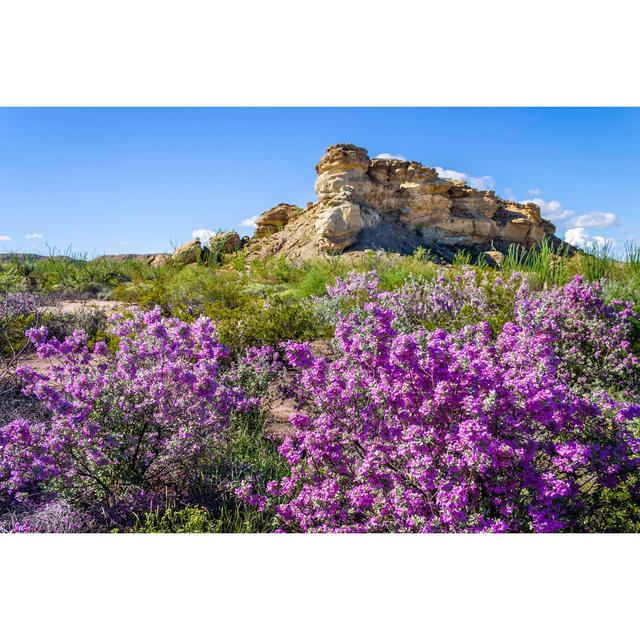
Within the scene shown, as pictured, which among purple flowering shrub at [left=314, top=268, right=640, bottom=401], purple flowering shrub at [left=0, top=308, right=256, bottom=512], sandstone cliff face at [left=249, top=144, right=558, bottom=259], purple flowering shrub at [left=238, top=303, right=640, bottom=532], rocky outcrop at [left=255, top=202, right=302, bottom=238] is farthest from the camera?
rocky outcrop at [left=255, top=202, right=302, bottom=238]

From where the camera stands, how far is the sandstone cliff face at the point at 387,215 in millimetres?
27656

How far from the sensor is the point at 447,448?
2.68 metres

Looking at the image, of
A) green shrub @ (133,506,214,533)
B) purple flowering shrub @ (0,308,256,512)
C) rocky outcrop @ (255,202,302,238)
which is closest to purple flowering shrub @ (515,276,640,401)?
purple flowering shrub @ (0,308,256,512)

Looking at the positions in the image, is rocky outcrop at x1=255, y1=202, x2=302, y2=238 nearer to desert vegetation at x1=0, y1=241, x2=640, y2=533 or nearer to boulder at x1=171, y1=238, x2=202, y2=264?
boulder at x1=171, y1=238, x2=202, y2=264

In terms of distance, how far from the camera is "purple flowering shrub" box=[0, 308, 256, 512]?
318cm

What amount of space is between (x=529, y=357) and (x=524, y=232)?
36.5 m

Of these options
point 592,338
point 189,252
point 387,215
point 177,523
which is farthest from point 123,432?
point 387,215

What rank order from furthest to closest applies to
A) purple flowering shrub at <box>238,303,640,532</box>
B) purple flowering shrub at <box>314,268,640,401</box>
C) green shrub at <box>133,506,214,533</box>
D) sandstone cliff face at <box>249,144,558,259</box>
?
sandstone cliff face at <box>249,144,558,259</box> → purple flowering shrub at <box>314,268,640,401</box> → green shrub at <box>133,506,214,533</box> → purple flowering shrub at <box>238,303,640,532</box>

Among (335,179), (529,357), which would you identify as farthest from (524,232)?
(529,357)

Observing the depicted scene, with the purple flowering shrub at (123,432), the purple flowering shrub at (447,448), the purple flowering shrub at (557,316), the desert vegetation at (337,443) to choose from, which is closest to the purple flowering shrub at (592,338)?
the purple flowering shrub at (557,316)

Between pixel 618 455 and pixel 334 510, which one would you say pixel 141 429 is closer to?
pixel 334 510

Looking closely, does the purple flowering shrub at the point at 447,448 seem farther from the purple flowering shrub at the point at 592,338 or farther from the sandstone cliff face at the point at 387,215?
→ the sandstone cliff face at the point at 387,215

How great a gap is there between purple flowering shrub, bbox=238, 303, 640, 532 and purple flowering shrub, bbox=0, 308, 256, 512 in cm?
64
